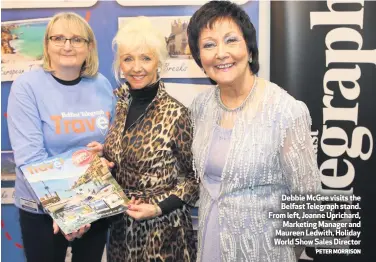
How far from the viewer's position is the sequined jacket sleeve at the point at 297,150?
1.43 m

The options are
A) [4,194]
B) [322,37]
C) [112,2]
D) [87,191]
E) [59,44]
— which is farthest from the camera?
[4,194]

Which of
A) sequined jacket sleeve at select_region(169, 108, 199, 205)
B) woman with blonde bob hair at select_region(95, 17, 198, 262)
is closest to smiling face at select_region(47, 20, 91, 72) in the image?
woman with blonde bob hair at select_region(95, 17, 198, 262)

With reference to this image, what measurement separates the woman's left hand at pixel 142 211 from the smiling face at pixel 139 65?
0.52 metres

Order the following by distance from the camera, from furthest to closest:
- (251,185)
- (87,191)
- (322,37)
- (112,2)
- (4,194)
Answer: (4,194) → (112,2) → (322,37) → (87,191) → (251,185)

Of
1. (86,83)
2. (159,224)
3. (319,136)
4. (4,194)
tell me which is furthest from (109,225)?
(319,136)

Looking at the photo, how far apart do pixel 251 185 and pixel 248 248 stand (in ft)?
0.83

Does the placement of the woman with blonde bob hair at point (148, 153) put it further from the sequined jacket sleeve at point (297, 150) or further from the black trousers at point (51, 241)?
the sequined jacket sleeve at point (297, 150)

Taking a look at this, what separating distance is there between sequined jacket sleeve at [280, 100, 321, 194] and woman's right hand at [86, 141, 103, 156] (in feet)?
2.75

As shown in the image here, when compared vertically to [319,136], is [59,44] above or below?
above

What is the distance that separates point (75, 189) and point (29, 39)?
1275 millimetres

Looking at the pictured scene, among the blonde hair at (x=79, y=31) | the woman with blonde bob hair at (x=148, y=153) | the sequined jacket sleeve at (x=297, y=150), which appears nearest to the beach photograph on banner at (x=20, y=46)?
the blonde hair at (x=79, y=31)

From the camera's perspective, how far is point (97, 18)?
8.09ft

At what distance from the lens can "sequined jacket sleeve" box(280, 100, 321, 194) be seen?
1.43m

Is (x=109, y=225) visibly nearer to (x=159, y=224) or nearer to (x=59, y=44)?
(x=159, y=224)
